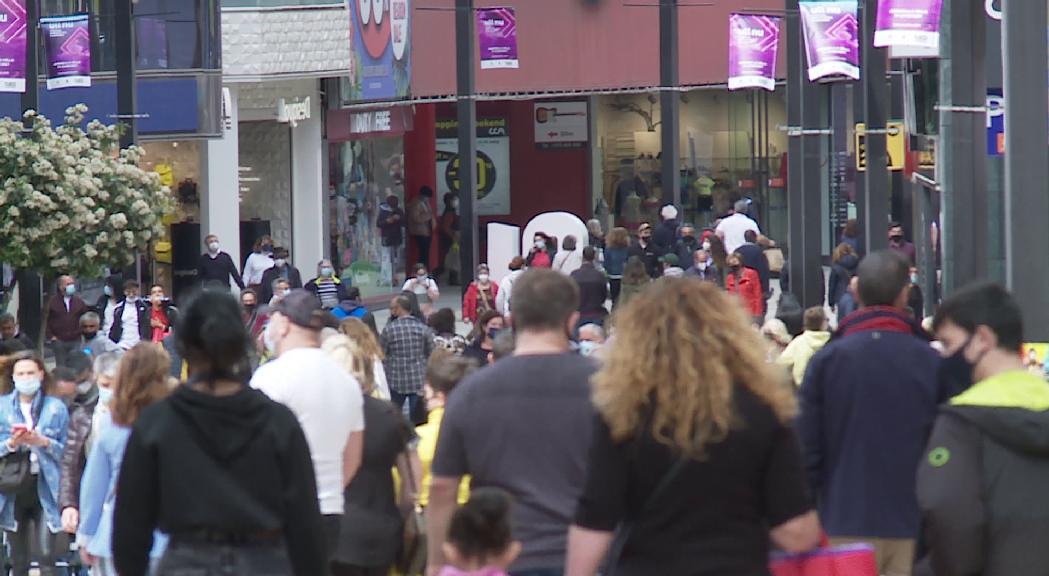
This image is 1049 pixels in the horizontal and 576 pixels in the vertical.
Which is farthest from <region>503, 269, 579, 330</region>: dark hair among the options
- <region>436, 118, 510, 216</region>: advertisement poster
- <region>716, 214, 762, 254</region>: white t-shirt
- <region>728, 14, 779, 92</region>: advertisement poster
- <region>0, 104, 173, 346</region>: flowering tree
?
<region>436, 118, 510, 216</region>: advertisement poster

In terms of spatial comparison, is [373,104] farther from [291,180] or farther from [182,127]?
[182,127]

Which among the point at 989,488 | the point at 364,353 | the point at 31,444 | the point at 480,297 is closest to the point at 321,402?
the point at 364,353

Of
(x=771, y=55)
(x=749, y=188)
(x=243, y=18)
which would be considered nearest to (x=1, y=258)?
(x=243, y=18)

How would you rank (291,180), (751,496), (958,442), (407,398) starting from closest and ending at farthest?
(751,496), (958,442), (407,398), (291,180)

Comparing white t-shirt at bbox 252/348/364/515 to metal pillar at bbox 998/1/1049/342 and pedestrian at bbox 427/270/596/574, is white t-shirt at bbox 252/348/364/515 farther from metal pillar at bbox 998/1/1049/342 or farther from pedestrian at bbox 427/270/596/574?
metal pillar at bbox 998/1/1049/342

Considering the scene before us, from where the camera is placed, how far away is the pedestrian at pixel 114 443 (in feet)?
25.7

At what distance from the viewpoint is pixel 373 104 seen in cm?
3641

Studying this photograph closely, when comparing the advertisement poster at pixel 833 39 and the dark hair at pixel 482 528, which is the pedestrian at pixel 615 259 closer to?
the advertisement poster at pixel 833 39

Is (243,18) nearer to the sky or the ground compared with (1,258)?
nearer to the sky

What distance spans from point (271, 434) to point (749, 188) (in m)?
47.3

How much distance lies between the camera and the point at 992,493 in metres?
6.16

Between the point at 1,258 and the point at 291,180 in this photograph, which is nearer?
the point at 1,258

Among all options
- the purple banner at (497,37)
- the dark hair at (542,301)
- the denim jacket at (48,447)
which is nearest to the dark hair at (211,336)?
the dark hair at (542,301)

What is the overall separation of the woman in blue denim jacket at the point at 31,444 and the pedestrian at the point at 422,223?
28.7 metres
